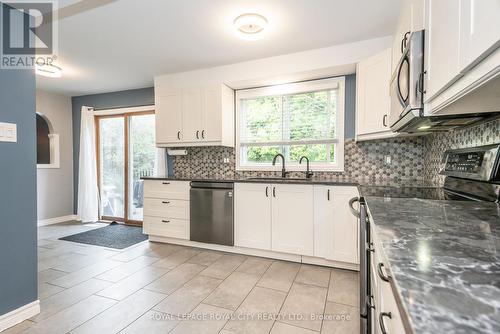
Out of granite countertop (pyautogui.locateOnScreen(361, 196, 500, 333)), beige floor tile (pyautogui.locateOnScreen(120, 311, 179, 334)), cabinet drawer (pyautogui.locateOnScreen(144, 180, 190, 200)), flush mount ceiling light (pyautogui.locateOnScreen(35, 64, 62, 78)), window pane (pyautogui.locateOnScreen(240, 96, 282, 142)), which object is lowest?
beige floor tile (pyautogui.locateOnScreen(120, 311, 179, 334))

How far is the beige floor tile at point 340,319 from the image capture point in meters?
1.69

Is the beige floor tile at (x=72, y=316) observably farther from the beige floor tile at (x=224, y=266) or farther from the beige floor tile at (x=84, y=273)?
the beige floor tile at (x=224, y=266)

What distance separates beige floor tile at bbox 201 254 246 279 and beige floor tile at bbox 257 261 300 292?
376mm

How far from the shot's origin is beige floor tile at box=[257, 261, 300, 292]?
2311 millimetres

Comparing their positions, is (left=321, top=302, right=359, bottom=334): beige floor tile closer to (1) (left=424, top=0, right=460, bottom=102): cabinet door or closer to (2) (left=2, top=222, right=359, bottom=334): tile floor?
(2) (left=2, top=222, right=359, bottom=334): tile floor

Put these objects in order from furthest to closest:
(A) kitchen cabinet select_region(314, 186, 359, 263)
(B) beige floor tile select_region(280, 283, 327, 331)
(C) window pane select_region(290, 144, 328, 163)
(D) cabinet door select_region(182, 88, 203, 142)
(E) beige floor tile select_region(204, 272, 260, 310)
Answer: (D) cabinet door select_region(182, 88, 203, 142) < (C) window pane select_region(290, 144, 328, 163) < (A) kitchen cabinet select_region(314, 186, 359, 263) < (E) beige floor tile select_region(204, 272, 260, 310) < (B) beige floor tile select_region(280, 283, 327, 331)

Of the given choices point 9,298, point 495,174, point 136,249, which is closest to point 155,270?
point 136,249

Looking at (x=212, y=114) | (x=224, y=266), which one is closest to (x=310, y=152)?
(x=212, y=114)

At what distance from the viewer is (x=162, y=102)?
3762 mm

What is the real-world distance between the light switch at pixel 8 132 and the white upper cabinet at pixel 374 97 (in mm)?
3034

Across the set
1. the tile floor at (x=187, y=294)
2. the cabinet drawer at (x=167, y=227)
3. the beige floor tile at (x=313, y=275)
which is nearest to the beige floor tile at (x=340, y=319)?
the tile floor at (x=187, y=294)

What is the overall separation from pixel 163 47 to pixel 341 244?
294cm

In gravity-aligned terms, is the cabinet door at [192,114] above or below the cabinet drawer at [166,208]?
above

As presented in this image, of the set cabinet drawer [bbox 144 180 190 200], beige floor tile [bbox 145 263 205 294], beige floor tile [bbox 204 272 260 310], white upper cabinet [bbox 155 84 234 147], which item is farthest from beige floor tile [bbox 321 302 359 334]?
white upper cabinet [bbox 155 84 234 147]
